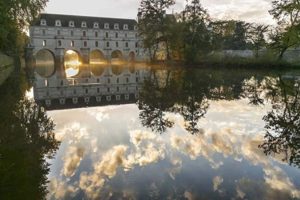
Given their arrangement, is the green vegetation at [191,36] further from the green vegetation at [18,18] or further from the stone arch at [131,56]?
the stone arch at [131,56]

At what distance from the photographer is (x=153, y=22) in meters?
64.4

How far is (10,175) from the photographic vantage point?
6598 mm

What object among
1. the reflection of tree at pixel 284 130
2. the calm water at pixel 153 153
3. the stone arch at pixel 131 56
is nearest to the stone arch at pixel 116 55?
the stone arch at pixel 131 56

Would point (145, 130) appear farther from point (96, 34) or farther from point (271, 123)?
point (96, 34)

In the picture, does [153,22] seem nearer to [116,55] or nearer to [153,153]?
[116,55]

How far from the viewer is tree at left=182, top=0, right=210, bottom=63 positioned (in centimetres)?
5888

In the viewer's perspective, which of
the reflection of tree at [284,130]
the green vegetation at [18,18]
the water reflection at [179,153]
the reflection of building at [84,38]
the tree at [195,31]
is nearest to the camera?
the water reflection at [179,153]

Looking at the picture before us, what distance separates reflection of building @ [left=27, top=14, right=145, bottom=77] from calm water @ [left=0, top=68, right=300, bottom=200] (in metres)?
70.1

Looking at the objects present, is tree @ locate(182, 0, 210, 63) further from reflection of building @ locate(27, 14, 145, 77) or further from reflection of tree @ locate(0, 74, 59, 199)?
reflection of tree @ locate(0, 74, 59, 199)

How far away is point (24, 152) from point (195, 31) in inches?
2167

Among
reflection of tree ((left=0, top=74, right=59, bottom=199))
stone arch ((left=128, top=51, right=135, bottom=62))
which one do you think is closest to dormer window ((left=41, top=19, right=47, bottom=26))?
stone arch ((left=128, top=51, right=135, bottom=62))

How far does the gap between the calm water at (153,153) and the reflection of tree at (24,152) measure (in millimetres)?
18

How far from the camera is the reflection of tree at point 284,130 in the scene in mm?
8305

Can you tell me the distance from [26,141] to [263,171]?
5994 millimetres
